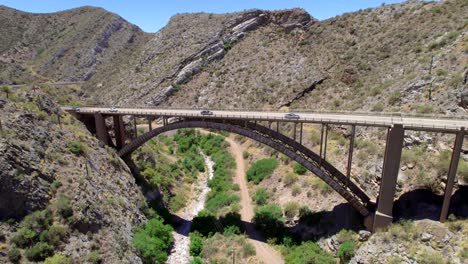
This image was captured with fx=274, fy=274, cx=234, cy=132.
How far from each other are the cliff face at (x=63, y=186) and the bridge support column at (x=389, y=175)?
20365 mm

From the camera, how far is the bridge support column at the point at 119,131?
3481cm

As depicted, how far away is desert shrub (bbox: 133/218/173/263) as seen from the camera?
24.0m

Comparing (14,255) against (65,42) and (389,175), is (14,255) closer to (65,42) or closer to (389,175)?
(389,175)

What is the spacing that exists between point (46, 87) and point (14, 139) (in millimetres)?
19784

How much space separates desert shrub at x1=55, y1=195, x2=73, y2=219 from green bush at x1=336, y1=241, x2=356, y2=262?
870 inches

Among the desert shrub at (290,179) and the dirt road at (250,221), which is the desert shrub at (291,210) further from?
the desert shrub at (290,179)

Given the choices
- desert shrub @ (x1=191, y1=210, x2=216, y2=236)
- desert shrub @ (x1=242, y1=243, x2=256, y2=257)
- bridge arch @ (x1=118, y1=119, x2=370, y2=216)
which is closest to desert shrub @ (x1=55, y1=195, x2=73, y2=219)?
bridge arch @ (x1=118, y1=119, x2=370, y2=216)

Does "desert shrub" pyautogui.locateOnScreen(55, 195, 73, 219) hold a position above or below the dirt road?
above

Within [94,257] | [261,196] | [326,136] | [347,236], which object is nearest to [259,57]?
[261,196]

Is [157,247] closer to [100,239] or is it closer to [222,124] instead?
[100,239]

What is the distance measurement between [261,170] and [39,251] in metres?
26.0

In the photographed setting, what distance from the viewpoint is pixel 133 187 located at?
31.6 metres

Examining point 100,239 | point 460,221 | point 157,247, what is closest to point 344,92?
point 460,221

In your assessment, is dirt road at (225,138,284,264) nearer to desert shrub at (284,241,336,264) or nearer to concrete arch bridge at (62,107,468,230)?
desert shrub at (284,241,336,264)
